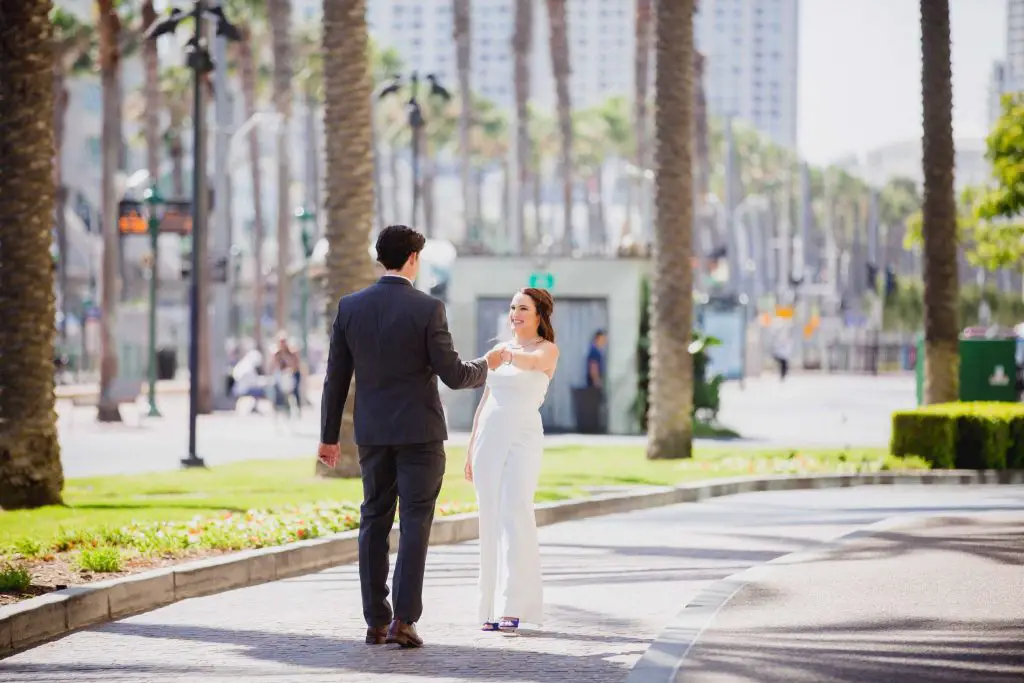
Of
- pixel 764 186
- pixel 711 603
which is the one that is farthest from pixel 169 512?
pixel 764 186

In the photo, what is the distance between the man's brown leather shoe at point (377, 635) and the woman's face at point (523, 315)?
159cm

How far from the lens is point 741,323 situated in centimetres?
6412

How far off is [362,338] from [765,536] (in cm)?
738

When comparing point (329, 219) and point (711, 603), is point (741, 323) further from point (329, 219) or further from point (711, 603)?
point (711, 603)

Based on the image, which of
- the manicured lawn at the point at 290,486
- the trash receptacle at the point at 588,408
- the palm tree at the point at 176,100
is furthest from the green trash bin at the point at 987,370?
the palm tree at the point at 176,100

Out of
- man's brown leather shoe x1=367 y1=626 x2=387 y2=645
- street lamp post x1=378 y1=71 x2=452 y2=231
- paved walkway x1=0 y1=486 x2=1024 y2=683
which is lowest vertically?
paved walkway x1=0 y1=486 x2=1024 y2=683

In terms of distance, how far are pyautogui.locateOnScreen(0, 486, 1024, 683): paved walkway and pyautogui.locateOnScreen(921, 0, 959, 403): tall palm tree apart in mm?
9580

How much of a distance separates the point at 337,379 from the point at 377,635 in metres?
1.24

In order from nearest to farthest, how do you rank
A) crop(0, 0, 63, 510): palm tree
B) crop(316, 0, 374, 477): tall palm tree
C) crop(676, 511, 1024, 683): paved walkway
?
1. crop(676, 511, 1024, 683): paved walkway
2. crop(0, 0, 63, 510): palm tree
3. crop(316, 0, 374, 477): tall palm tree

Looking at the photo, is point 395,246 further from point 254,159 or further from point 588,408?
point 254,159

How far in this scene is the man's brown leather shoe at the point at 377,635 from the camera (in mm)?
9570

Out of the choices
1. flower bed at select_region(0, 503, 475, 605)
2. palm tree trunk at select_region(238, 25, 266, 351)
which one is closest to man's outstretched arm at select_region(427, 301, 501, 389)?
flower bed at select_region(0, 503, 475, 605)

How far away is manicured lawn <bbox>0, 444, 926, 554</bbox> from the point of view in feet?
50.5

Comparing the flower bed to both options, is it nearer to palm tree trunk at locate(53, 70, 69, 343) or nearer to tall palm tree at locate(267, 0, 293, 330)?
tall palm tree at locate(267, 0, 293, 330)
